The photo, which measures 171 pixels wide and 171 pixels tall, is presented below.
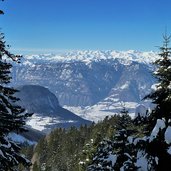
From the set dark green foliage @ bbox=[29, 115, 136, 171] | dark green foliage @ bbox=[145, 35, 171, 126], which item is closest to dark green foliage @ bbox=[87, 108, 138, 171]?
dark green foliage @ bbox=[145, 35, 171, 126]

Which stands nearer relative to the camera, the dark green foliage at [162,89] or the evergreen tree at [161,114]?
the evergreen tree at [161,114]

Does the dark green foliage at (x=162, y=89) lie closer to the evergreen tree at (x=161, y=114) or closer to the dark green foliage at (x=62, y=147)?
the evergreen tree at (x=161, y=114)

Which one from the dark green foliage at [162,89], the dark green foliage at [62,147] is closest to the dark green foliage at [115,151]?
the dark green foliage at [162,89]

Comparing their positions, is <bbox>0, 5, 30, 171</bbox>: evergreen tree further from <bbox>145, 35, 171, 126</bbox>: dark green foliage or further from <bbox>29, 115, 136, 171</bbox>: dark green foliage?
<bbox>29, 115, 136, 171</bbox>: dark green foliage

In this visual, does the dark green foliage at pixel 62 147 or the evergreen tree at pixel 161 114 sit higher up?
the evergreen tree at pixel 161 114

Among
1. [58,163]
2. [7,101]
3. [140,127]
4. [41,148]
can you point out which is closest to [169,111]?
[140,127]

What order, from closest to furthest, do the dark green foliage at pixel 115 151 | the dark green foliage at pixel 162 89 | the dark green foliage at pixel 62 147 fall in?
the dark green foliage at pixel 162 89 → the dark green foliage at pixel 115 151 → the dark green foliage at pixel 62 147

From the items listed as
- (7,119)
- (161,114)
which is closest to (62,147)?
(7,119)

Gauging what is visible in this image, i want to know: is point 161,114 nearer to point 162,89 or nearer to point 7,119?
point 162,89
